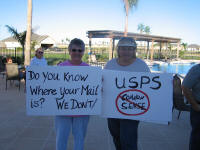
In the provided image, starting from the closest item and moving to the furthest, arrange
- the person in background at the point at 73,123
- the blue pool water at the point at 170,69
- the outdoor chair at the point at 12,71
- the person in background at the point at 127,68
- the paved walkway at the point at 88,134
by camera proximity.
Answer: the person in background at the point at 127,68 → the person in background at the point at 73,123 → the paved walkway at the point at 88,134 → the outdoor chair at the point at 12,71 → the blue pool water at the point at 170,69

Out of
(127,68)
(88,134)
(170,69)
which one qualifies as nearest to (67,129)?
(127,68)

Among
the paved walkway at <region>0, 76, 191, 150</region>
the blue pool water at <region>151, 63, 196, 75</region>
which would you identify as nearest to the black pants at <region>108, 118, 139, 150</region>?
the paved walkway at <region>0, 76, 191, 150</region>

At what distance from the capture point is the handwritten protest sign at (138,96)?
192 centimetres

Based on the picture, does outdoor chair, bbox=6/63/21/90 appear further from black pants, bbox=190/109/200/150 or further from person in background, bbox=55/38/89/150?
black pants, bbox=190/109/200/150

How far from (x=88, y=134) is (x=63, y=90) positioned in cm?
141

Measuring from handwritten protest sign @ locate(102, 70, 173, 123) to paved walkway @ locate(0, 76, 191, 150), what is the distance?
980 mm

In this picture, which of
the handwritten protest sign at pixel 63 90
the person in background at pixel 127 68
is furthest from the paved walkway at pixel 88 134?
the handwritten protest sign at pixel 63 90

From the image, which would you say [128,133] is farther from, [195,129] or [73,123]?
[195,129]

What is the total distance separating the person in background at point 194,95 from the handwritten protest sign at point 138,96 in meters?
0.18

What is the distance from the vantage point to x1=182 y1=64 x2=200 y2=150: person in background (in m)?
1.84

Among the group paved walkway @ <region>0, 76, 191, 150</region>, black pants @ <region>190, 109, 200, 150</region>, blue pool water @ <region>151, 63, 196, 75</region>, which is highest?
blue pool water @ <region>151, 63, 196, 75</region>

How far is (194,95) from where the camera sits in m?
1.95

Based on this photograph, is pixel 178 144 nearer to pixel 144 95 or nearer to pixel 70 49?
pixel 144 95

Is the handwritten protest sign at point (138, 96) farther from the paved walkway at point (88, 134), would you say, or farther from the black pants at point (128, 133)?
the paved walkway at point (88, 134)
